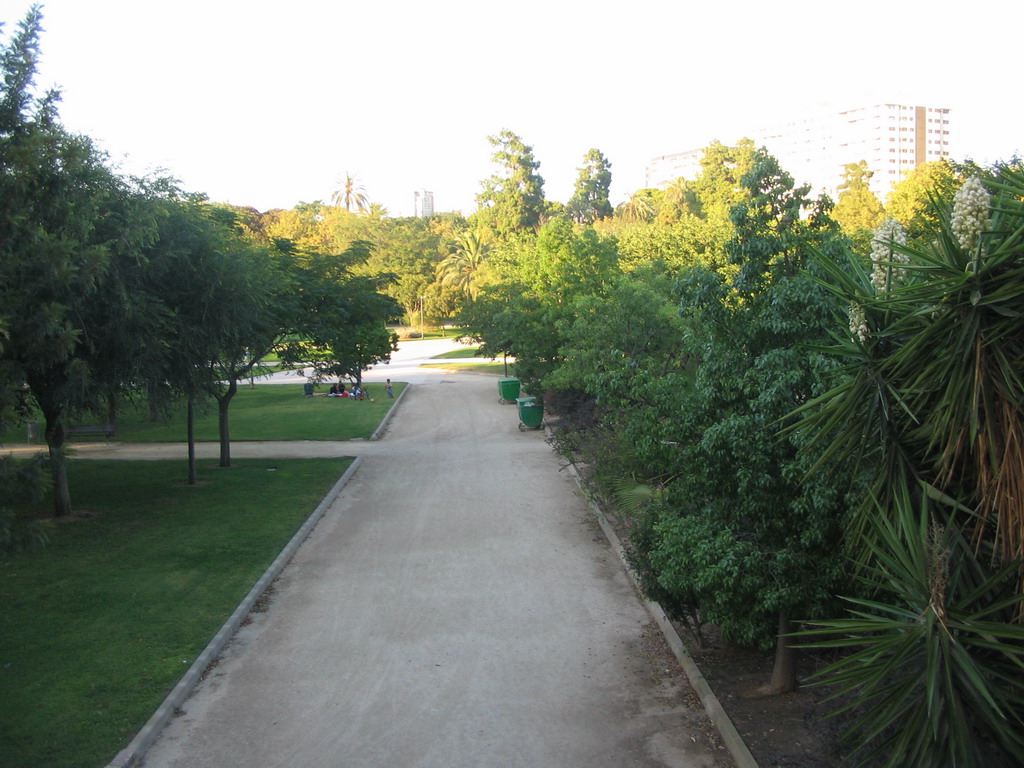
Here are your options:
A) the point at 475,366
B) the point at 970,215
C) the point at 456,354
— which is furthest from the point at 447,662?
the point at 456,354

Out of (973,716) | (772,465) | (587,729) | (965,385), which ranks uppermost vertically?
(965,385)

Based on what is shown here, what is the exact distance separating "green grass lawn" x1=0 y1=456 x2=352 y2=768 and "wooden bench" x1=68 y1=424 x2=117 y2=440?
7.90 metres

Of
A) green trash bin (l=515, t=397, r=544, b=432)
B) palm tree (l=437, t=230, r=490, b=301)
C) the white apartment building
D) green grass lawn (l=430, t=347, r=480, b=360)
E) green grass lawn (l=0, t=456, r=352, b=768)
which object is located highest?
the white apartment building

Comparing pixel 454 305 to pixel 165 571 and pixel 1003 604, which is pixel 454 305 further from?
pixel 1003 604

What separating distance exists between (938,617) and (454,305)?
72.6 metres

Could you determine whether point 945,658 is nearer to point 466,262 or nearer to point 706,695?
point 706,695

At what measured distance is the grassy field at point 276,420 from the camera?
28.3 m

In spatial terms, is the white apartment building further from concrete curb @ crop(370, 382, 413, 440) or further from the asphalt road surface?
the asphalt road surface

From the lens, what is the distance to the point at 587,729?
8.20 meters

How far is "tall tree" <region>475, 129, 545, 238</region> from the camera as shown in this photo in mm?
74188

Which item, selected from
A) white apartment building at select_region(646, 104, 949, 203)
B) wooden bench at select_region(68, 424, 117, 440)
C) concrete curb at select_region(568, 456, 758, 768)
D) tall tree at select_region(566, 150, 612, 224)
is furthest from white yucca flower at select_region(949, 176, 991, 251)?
white apartment building at select_region(646, 104, 949, 203)

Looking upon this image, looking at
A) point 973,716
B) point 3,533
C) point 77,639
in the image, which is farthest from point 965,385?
point 77,639

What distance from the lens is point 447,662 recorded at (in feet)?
32.2

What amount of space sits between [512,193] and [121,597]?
65964 mm
